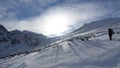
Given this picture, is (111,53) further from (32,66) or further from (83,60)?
(32,66)

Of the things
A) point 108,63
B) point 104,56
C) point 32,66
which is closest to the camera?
point 108,63

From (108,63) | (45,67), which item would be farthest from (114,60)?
(45,67)

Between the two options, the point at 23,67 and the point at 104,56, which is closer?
the point at 104,56

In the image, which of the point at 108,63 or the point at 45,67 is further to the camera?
the point at 45,67

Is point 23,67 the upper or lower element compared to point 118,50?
lower

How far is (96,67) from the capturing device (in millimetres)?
16969

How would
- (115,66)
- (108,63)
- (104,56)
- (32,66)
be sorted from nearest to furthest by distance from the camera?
(115,66)
(108,63)
(104,56)
(32,66)

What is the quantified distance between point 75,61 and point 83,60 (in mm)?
854

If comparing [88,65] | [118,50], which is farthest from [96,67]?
[118,50]

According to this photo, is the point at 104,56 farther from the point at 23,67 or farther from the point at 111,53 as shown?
the point at 23,67

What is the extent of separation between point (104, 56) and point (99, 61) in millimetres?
1533

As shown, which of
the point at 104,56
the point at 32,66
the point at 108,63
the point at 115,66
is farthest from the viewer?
the point at 32,66

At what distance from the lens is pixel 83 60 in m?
20.1

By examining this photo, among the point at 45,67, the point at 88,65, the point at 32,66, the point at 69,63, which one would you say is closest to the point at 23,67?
the point at 32,66
